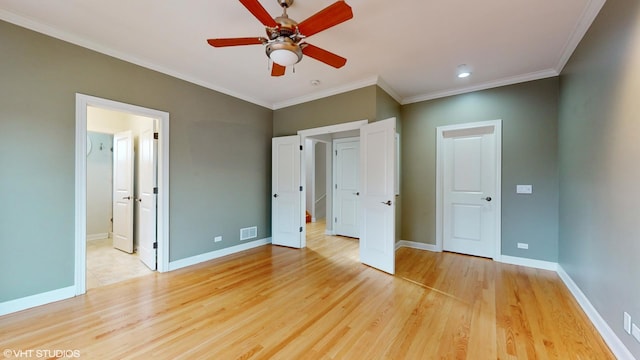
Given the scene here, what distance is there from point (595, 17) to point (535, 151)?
1788mm

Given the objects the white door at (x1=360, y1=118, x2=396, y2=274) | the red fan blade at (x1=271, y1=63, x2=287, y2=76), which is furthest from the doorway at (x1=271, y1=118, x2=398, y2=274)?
the red fan blade at (x1=271, y1=63, x2=287, y2=76)

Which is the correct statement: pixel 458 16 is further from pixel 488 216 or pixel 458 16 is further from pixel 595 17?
pixel 488 216

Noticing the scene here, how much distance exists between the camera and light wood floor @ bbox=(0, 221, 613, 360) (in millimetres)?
1818

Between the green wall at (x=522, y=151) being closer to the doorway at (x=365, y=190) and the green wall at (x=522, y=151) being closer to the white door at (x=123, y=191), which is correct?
the doorway at (x=365, y=190)

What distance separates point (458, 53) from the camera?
115 inches

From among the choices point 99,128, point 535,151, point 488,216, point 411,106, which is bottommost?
point 488,216

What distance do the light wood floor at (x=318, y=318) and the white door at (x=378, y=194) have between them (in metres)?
0.28

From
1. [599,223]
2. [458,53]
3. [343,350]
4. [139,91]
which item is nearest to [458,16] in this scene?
[458,53]

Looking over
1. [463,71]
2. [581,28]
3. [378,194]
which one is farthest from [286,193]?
[581,28]

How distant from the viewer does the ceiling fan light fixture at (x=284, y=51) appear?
6.34ft

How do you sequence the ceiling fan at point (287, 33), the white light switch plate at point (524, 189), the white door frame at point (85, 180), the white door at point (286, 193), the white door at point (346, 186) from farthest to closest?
the white door at point (346, 186) → the white door at point (286, 193) → the white light switch plate at point (524, 189) → the white door frame at point (85, 180) → the ceiling fan at point (287, 33)

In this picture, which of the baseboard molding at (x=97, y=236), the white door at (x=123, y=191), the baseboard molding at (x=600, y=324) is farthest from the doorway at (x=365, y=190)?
the baseboard molding at (x=97, y=236)

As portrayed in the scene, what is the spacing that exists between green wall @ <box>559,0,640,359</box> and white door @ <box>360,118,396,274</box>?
1.82 meters

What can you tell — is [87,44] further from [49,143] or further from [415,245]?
[415,245]
